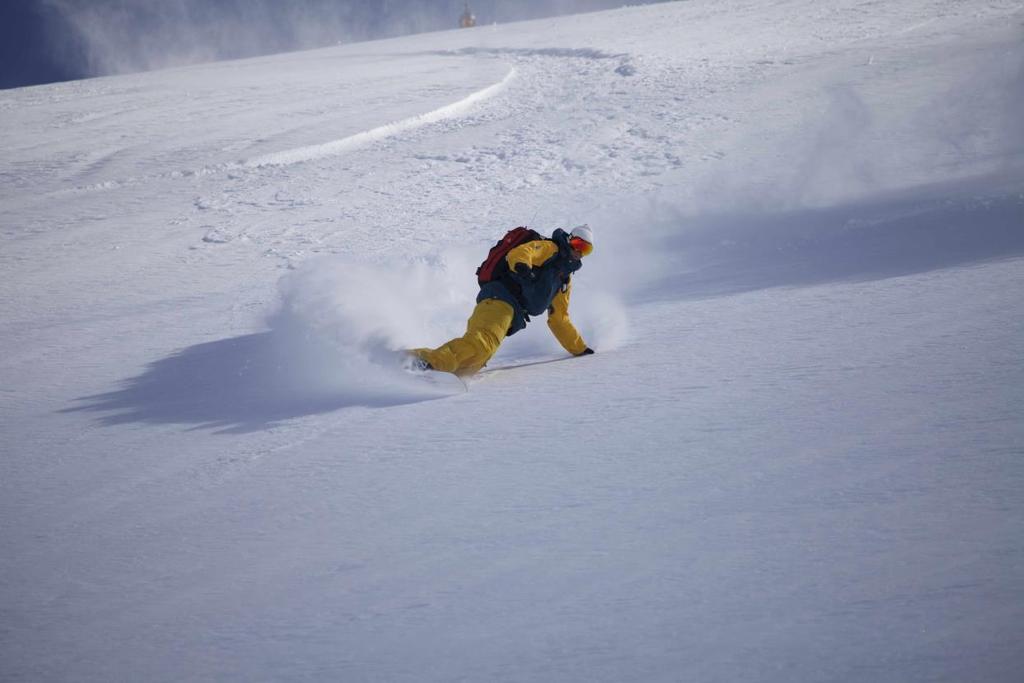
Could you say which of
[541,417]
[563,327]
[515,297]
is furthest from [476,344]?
[541,417]

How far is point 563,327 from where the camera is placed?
468cm

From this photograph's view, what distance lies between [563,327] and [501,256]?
0.53 m

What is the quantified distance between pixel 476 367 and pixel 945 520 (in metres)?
2.45

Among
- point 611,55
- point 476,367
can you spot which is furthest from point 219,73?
point 476,367

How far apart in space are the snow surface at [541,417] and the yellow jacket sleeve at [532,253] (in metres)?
0.59

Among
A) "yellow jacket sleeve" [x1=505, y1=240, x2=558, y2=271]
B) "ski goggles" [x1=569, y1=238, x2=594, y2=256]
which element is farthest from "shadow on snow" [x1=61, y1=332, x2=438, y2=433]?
"ski goggles" [x1=569, y1=238, x2=594, y2=256]

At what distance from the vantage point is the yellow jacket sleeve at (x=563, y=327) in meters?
4.68

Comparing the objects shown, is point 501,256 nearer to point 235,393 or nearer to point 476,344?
point 476,344

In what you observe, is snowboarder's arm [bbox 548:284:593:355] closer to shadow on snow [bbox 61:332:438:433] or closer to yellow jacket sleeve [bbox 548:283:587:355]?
yellow jacket sleeve [bbox 548:283:587:355]

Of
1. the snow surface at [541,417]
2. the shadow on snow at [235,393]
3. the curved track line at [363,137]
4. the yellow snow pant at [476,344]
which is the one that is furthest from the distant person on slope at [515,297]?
the curved track line at [363,137]

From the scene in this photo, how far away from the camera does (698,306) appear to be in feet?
17.8

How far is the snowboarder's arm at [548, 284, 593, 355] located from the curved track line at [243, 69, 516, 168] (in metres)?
7.24

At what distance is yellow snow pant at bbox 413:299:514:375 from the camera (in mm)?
4250

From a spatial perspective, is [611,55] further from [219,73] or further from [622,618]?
[622,618]
